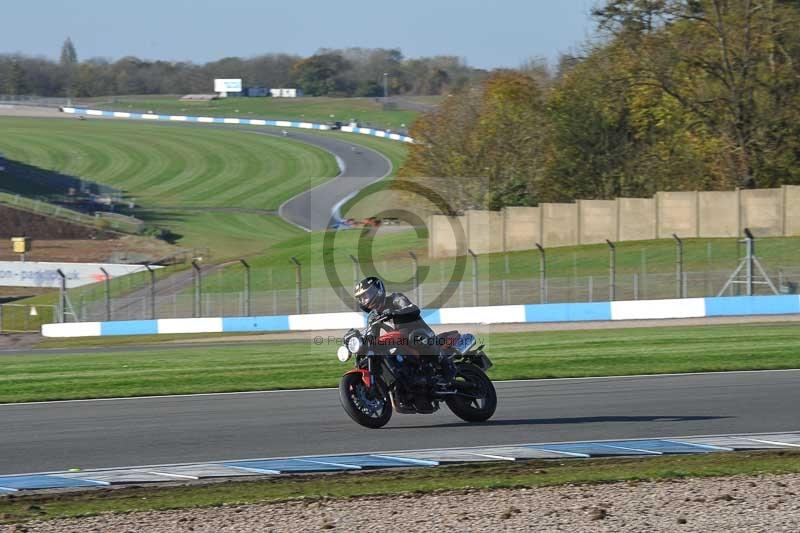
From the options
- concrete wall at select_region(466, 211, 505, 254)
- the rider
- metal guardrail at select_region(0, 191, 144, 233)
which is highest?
metal guardrail at select_region(0, 191, 144, 233)

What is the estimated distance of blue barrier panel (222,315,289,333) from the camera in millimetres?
36219

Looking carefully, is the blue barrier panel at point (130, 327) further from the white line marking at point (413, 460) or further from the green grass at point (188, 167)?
the green grass at point (188, 167)

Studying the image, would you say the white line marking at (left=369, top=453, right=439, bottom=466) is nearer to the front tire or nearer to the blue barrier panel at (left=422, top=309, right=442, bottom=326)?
the front tire

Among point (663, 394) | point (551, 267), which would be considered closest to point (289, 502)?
point (663, 394)

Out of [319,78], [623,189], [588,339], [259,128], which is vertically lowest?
[588,339]

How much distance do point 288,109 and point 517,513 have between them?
142 metres

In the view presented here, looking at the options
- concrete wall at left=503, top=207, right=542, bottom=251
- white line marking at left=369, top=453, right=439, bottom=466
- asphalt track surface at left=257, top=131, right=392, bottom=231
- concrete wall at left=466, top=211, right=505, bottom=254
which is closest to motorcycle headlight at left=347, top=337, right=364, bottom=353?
white line marking at left=369, top=453, right=439, bottom=466

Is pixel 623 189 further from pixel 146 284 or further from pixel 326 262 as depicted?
pixel 146 284

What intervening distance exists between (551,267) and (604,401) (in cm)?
2667

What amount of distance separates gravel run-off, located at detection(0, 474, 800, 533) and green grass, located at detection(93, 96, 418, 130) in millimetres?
125890

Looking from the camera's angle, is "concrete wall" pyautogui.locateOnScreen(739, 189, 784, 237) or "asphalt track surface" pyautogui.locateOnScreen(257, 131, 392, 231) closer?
"concrete wall" pyautogui.locateOnScreen(739, 189, 784, 237)

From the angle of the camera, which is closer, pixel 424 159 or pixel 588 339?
pixel 588 339

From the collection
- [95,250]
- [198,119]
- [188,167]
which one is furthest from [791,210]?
[198,119]

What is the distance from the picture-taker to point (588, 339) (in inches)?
1049
